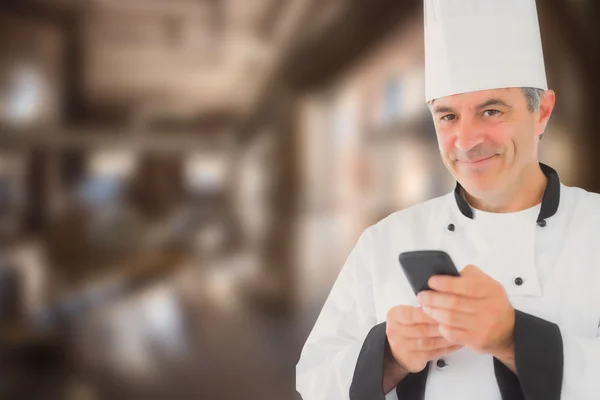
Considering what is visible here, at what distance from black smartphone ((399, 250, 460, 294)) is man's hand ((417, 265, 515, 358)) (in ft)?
0.05

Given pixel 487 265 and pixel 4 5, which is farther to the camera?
pixel 4 5

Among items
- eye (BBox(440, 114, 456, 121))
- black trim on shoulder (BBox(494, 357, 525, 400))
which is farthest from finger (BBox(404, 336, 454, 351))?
eye (BBox(440, 114, 456, 121))

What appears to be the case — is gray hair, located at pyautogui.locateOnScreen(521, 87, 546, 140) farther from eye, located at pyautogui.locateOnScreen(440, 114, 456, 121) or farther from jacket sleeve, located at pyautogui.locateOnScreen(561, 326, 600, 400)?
jacket sleeve, located at pyautogui.locateOnScreen(561, 326, 600, 400)

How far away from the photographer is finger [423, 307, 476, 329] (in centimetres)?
Result: 97

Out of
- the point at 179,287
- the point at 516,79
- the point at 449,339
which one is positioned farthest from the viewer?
the point at 179,287

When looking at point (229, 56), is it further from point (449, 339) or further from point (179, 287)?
point (449, 339)

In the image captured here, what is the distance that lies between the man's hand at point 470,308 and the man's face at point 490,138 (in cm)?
21

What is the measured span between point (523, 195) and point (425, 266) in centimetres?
29

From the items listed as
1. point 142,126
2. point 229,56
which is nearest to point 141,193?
point 142,126

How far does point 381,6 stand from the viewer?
4.86 ft

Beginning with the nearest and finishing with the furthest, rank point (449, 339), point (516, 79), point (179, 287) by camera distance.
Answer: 1. point (449, 339)
2. point (516, 79)
3. point (179, 287)

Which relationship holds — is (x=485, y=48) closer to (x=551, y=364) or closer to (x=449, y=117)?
(x=449, y=117)

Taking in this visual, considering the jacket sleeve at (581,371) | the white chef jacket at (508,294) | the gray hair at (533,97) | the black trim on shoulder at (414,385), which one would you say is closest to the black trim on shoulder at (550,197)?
the white chef jacket at (508,294)

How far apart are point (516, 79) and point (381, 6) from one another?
1.63ft
